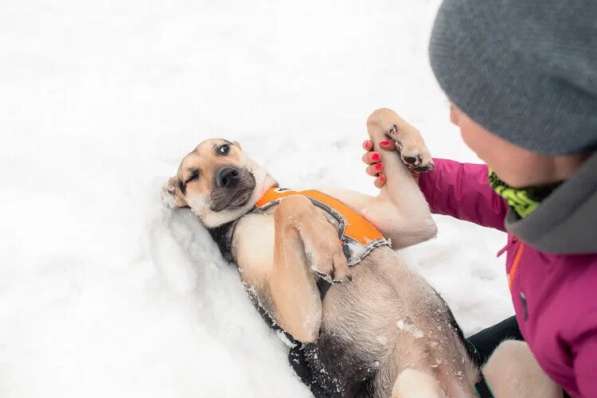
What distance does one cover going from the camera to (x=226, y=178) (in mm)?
3613

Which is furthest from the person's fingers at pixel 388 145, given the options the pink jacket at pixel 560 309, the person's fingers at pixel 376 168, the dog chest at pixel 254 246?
the pink jacket at pixel 560 309

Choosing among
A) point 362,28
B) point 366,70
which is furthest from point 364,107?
point 362,28

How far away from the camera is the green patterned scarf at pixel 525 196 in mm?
1691

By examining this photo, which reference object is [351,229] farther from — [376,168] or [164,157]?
[164,157]

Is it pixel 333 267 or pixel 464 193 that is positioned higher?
pixel 464 193

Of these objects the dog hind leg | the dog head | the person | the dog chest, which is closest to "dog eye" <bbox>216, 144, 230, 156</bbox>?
the dog head

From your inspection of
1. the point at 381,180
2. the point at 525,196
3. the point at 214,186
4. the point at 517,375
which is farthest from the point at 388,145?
the point at 525,196

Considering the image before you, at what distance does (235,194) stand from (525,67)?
2.47 metres

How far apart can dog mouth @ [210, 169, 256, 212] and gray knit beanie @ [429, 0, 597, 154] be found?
7.24 ft

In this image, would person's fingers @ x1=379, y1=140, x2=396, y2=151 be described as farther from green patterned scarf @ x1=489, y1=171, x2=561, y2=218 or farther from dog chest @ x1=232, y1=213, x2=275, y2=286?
green patterned scarf @ x1=489, y1=171, x2=561, y2=218

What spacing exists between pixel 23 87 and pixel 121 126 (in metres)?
0.83

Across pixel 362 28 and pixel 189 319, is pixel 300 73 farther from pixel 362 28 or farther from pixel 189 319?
pixel 189 319

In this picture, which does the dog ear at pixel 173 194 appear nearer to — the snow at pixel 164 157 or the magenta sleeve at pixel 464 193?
the snow at pixel 164 157

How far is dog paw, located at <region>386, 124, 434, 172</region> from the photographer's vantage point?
3.17m
